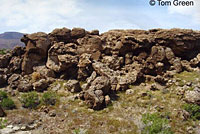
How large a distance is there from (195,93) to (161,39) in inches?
495

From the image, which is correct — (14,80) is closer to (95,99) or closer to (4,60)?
(4,60)

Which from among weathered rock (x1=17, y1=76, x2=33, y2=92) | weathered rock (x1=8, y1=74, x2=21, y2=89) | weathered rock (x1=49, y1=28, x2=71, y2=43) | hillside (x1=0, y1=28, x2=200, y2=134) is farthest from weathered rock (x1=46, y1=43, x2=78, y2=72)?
weathered rock (x1=8, y1=74, x2=21, y2=89)

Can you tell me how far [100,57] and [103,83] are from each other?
8801 mm

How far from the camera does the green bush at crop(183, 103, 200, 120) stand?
17819 mm

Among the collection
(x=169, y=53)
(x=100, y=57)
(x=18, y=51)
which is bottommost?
(x=100, y=57)

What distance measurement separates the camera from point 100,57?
99.6 ft

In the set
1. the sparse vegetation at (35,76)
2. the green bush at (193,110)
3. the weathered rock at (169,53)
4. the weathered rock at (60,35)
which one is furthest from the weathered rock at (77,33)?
the green bush at (193,110)

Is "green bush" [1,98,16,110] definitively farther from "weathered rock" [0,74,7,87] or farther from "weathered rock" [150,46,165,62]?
"weathered rock" [150,46,165,62]

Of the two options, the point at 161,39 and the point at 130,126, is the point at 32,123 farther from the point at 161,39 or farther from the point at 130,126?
the point at 161,39

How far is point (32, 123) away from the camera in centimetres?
1806

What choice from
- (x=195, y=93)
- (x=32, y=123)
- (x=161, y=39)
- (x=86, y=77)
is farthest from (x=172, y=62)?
(x=32, y=123)

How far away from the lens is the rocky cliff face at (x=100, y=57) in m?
27.0

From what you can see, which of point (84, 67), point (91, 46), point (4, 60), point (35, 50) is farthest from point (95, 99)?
point (4, 60)

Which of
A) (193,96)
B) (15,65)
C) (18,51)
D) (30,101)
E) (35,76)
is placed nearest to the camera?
(193,96)
